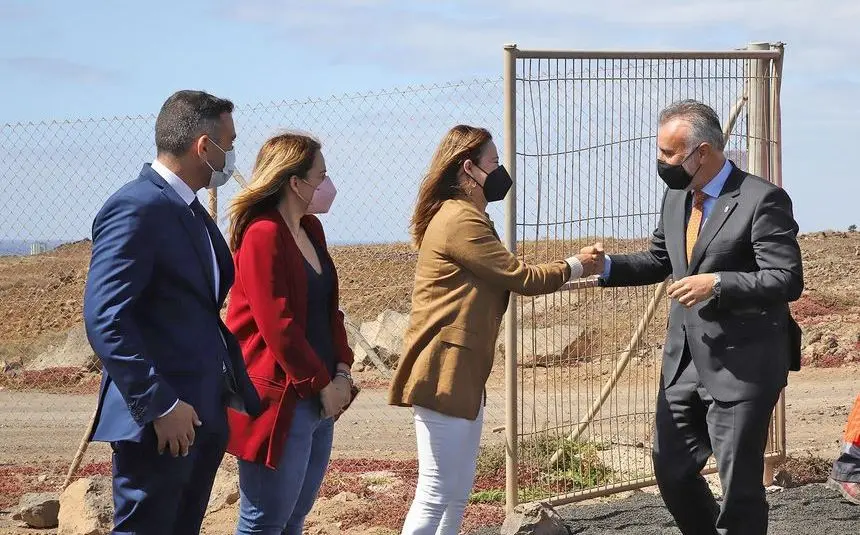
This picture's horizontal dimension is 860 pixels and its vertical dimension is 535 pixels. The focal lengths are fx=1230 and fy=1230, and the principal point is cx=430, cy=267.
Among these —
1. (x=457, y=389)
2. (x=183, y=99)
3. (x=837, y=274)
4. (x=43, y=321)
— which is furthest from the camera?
(x=837, y=274)

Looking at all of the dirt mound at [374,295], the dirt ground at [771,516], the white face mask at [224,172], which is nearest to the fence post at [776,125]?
the dirt ground at [771,516]

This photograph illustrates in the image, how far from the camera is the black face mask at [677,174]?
5586 millimetres

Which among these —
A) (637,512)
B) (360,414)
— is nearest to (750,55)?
(637,512)

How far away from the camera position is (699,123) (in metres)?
5.55

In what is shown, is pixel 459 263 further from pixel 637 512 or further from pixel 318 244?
pixel 637 512

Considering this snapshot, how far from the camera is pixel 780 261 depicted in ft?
17.4

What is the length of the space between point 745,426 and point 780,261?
742 millimetres

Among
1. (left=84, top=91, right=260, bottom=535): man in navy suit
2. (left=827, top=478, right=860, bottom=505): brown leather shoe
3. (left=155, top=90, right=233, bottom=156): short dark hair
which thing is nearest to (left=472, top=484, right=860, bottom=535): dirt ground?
(left=827, top=478, right=860, bottom=505): brown leather shoe

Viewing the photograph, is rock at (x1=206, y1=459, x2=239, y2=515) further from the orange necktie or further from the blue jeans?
the orange necktie

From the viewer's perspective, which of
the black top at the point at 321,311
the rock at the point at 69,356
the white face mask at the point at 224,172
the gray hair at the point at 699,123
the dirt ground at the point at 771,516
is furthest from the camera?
the rock at the point at 69,356

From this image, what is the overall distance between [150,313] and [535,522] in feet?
10.6

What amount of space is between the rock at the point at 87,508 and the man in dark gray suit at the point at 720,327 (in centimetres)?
374

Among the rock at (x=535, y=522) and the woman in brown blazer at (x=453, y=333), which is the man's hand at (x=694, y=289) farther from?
the rock at (x=535, y=522)

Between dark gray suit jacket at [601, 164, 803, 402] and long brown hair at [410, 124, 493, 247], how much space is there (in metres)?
1.11
